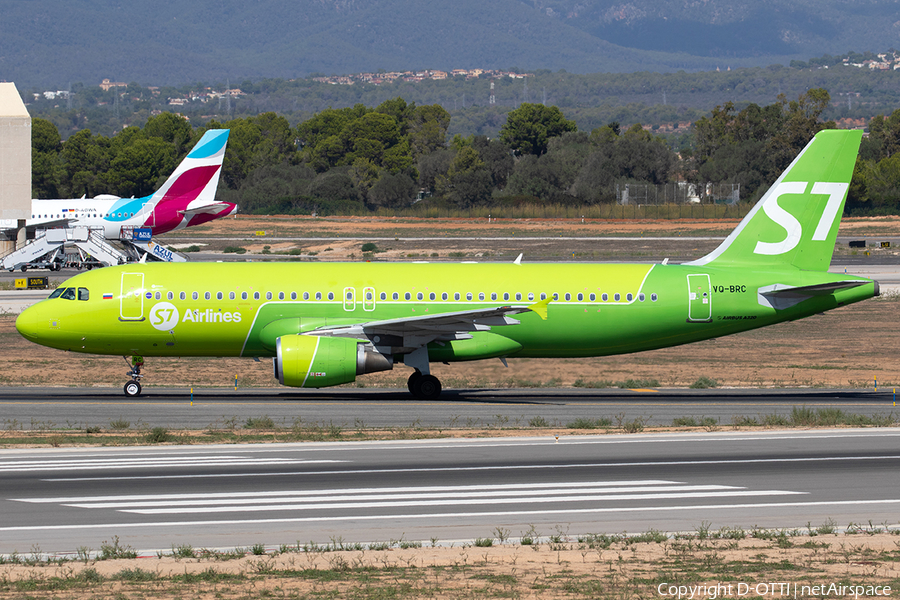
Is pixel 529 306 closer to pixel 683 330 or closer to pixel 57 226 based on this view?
pixel 683 330

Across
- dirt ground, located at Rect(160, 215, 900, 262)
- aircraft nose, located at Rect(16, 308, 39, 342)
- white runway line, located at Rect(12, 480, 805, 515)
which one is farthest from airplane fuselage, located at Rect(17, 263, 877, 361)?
dirt ground, located at Rect(160, 215, 900, 262)

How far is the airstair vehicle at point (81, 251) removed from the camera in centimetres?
7744

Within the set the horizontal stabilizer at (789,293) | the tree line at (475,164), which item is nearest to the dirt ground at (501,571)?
the horizontal stabilizer at (789,293)

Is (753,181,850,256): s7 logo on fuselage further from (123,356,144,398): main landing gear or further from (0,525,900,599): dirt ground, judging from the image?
(123,356,144,398): main landing gear

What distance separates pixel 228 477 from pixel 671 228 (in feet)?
350

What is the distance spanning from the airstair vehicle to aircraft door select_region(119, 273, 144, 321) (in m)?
43.5

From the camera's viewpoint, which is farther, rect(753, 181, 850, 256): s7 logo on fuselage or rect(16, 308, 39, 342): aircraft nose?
rect(753, 181, 850, 256): s7 logo on fuselage

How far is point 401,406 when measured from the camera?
32.5 metres

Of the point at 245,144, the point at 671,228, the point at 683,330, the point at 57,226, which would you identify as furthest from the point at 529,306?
the point at 245,144

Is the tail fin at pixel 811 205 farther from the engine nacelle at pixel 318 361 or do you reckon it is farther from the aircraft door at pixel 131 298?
the aircraft door at pixel 131 298

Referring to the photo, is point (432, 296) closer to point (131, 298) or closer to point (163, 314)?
point (163, 314)

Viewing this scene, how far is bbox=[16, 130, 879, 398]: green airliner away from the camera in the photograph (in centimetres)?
3328

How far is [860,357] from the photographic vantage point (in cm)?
4472

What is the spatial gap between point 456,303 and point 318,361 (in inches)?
204
